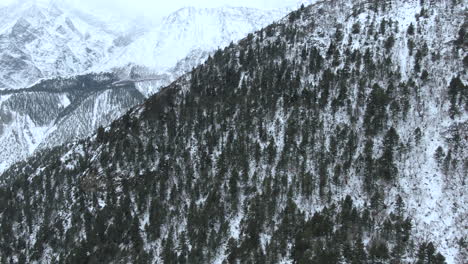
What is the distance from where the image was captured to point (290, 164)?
4099 inches

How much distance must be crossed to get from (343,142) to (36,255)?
88.3 m

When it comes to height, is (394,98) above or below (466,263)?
above

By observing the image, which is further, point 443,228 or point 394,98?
point 394,98

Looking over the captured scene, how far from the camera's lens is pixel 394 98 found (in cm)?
10575

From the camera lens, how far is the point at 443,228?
76.3 meters

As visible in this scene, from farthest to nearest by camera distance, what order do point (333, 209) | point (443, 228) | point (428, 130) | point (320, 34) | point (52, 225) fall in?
point (320, 34)
point (52, 225)
point (428, 130)
point (333, 209)
point (443, 228)

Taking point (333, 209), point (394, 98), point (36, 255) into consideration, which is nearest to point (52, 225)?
point (36, 255)

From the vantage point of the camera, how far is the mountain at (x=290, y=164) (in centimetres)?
8356

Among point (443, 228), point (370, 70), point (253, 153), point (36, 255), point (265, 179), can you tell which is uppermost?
point (370, 70)

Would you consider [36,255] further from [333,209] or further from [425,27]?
[425,27]

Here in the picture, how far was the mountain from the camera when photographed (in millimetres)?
83562

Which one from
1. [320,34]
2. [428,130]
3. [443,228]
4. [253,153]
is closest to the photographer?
[443,228]

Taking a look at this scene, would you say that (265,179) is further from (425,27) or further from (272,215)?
(425,27)

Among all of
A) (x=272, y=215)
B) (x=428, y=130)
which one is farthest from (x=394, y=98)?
(x=272, y=215)
